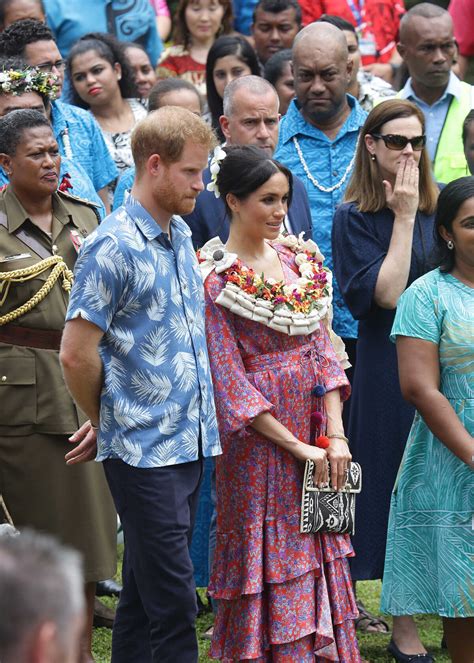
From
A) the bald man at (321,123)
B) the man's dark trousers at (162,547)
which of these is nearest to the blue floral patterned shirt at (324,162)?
the bald man at (321,123)

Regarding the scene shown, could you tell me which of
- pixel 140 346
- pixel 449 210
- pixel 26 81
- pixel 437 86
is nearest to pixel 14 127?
pixel 26 81

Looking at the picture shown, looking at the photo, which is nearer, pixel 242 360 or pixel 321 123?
pixel 242 360

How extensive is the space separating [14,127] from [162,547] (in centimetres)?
211

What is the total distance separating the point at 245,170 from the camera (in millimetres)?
5227

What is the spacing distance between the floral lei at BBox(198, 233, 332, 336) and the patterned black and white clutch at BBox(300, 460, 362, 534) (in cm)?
57

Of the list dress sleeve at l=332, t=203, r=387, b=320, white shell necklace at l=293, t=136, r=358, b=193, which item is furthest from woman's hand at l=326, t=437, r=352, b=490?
white shell necklace at l=293, t=136, r=358, b=193

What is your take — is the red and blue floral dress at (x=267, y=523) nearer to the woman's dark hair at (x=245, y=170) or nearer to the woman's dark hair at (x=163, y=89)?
the woman's dark hair at (x=245, y=170)

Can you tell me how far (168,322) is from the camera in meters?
4.46

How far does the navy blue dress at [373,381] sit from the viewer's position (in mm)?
5941

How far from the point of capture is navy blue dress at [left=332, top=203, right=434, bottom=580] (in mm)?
5941

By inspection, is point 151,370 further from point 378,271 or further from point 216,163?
point 378,271

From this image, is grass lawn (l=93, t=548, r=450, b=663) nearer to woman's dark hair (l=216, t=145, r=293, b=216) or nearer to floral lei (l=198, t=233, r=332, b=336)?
floral lei (l=198, t=233, r=332, b=336)

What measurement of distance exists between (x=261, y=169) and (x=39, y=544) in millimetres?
3170

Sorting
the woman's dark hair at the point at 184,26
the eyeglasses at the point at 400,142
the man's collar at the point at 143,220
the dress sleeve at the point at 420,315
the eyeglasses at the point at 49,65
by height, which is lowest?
the dress sleeve at the point at 420,315
